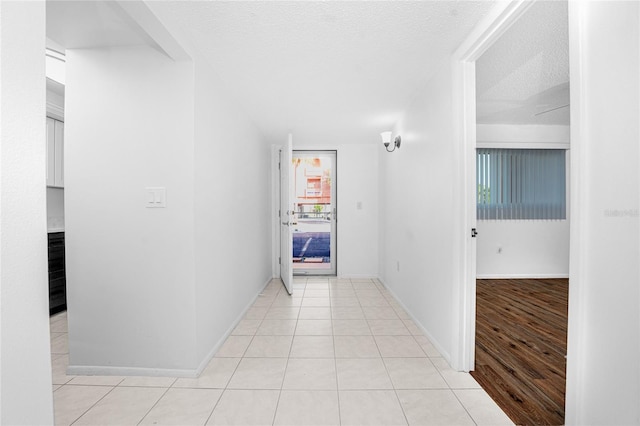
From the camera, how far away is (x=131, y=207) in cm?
201

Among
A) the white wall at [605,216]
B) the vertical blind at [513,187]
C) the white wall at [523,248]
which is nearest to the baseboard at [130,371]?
the white wall at [605,216]

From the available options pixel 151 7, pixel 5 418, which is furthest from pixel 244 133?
pixel 5 418

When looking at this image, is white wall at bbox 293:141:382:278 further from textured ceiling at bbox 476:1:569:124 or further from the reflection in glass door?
textured ceiling at bbox 476:1:569:124

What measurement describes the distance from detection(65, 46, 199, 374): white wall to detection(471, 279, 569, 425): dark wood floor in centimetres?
197

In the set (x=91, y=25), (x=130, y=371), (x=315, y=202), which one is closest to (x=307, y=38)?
(x=91, y=25)

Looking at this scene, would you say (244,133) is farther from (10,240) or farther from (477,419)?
(477,419)

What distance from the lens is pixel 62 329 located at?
2.85m

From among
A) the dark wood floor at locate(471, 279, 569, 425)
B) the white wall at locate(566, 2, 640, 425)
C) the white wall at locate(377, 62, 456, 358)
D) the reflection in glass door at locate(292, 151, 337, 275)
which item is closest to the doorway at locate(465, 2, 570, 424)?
the dark wood floor at locate(471, 279, 569, 425)

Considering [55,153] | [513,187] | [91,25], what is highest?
[91,25]

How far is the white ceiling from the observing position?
1.65 metres

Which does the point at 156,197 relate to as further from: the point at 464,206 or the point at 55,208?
the point at 55,208

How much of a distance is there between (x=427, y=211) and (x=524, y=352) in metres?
1.27

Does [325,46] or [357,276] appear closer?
[325,46]

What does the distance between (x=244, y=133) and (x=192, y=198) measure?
1532mm
